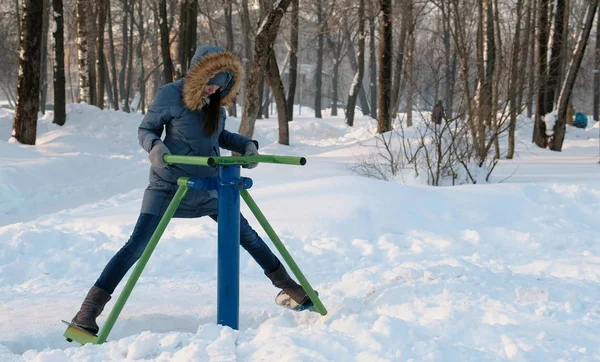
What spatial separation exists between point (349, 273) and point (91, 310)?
2091 millimetres

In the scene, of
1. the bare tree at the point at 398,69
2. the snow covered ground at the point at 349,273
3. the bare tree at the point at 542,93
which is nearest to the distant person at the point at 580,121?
the bare tree at the point at 398,69

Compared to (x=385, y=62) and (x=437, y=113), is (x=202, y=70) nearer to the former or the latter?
(x=437, y=113)

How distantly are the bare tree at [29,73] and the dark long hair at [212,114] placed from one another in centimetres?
1125

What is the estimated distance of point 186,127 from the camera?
Answer: 3.86 meters

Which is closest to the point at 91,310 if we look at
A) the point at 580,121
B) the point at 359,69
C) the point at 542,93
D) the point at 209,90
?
the point at 209,90

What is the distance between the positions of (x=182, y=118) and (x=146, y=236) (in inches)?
26.8

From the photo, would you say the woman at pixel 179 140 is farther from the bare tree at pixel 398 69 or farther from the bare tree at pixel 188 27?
the bare tree at pixel 188 27

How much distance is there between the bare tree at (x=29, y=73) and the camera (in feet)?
45.3

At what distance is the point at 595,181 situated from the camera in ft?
29.9

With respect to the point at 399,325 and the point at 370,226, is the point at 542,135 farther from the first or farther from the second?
the point at 399,325

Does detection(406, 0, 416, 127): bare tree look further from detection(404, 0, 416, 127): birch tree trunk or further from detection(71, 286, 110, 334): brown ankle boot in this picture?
detection(71, 286, 110, 334): brown ankle boot

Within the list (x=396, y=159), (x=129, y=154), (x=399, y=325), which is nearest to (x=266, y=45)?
Answer: (x=396, y=159)

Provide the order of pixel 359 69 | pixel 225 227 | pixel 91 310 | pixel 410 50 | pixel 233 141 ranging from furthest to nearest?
pixel 359 69, pixel 410 50, pixel 233 141, pixel 91 310, pixel 225 227

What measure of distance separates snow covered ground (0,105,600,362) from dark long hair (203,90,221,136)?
1.09 m
